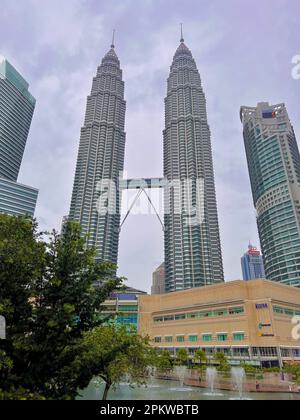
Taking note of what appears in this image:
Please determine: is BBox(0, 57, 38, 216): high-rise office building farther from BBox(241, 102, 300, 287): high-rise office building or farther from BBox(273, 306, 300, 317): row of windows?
BBox(273, 306, 300, 317): row of windows

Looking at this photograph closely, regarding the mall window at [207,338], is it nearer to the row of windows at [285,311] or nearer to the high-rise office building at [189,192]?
the row of windows at [285,311]

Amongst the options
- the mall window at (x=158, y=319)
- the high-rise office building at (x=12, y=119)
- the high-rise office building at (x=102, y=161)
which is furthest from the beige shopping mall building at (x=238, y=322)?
the high-rise office building at (x=12, y=119)

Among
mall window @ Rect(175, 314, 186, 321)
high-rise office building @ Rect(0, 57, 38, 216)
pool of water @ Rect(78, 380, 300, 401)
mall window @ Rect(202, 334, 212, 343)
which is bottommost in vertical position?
pool of water @ Rect(78, 380, 300, 401)

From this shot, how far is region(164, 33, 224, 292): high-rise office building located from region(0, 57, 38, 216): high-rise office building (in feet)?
237

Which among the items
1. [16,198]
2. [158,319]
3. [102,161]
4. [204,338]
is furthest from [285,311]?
[102,161]

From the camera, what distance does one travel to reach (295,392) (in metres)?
33.2

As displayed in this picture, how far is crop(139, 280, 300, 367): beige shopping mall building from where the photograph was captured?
2381 inches

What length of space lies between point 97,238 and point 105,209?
16095 mm

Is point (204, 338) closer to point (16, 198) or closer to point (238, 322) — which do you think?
point (238, 322)

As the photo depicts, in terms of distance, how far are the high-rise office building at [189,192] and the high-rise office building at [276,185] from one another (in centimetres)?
2256

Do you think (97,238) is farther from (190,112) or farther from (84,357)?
(84,357)

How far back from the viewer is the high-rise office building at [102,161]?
148 meters

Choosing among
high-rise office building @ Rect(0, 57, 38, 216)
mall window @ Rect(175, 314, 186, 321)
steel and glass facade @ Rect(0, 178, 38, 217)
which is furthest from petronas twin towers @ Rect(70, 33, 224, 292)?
mall window @ Rect(175, 314, 186, 321)

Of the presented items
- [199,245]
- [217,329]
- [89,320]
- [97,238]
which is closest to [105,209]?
[97,238]
